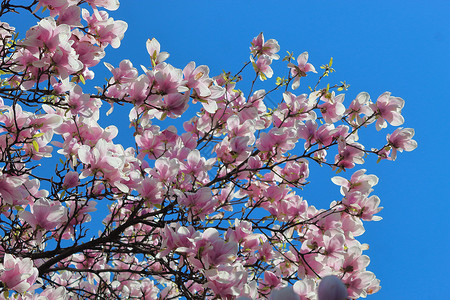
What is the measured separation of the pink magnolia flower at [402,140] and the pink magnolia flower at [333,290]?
2616 millimetres

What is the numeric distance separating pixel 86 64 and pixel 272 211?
5.88 feet

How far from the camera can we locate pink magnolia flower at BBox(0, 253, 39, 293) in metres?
2.10

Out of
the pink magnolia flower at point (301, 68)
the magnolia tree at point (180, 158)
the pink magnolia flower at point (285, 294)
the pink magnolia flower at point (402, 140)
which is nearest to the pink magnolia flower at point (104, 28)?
the magnolia tree at point (180, 158)

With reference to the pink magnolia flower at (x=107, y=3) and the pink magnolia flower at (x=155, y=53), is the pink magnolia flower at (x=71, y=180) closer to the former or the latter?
the pink magnolia flower at (x=155, y=53)

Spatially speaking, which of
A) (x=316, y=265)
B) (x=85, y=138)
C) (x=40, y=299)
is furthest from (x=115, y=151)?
(x=316, y=265)

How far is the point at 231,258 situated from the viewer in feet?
6.61

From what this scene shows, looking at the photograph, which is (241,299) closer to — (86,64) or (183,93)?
(183,93)

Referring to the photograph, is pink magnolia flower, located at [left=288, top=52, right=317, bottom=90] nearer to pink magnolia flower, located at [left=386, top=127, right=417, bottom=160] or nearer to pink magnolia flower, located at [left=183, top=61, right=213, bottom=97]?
pink magnolia flower, located at [left=386, top=127, right=417, bottom=160]

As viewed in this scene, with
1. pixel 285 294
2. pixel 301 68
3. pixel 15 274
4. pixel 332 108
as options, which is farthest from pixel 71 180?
pixel 285 294

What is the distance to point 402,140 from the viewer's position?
2.97 meters

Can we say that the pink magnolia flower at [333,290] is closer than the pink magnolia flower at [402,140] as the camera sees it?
Yes

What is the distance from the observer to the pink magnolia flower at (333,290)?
631 millimetres

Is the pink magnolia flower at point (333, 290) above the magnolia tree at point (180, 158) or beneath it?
beneath

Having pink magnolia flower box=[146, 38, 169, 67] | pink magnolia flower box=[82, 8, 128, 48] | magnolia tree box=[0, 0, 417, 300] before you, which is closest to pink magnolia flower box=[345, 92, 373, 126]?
magnolia tree box=[0, 0, 417, 300]
